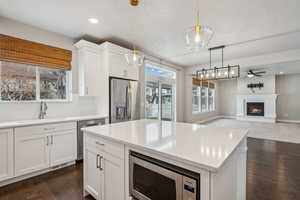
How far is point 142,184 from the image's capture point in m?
1.23

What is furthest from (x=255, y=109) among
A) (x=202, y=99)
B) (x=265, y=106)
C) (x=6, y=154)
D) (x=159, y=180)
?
(x=6, y=154)

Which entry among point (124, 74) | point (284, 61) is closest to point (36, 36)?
point (124, 74)

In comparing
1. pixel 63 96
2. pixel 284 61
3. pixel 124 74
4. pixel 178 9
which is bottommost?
pixel 63 96

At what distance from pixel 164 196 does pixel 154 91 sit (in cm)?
407

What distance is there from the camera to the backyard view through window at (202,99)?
286 inches

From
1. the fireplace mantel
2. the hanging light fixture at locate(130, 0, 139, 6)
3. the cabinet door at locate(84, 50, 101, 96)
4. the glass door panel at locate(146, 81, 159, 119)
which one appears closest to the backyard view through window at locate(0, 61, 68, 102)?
the cabinet door at locate(84, 50, 101, 96)

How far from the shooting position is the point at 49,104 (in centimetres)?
298

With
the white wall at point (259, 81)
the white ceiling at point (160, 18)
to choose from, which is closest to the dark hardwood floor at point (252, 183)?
the white ceiling at point (160, 18)

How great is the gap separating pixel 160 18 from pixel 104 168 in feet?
8.40

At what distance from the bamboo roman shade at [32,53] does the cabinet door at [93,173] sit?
2.21 m

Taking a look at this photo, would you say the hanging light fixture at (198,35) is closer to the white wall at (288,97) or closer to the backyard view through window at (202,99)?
the backyard view through window at (202,99)

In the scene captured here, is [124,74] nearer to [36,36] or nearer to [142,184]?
[36,36]

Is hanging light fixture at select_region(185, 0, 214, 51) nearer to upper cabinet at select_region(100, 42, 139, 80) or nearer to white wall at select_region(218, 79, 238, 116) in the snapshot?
upper cabinet at select_region(100, 42, 139, 80)

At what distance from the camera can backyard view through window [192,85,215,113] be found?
7.27m
